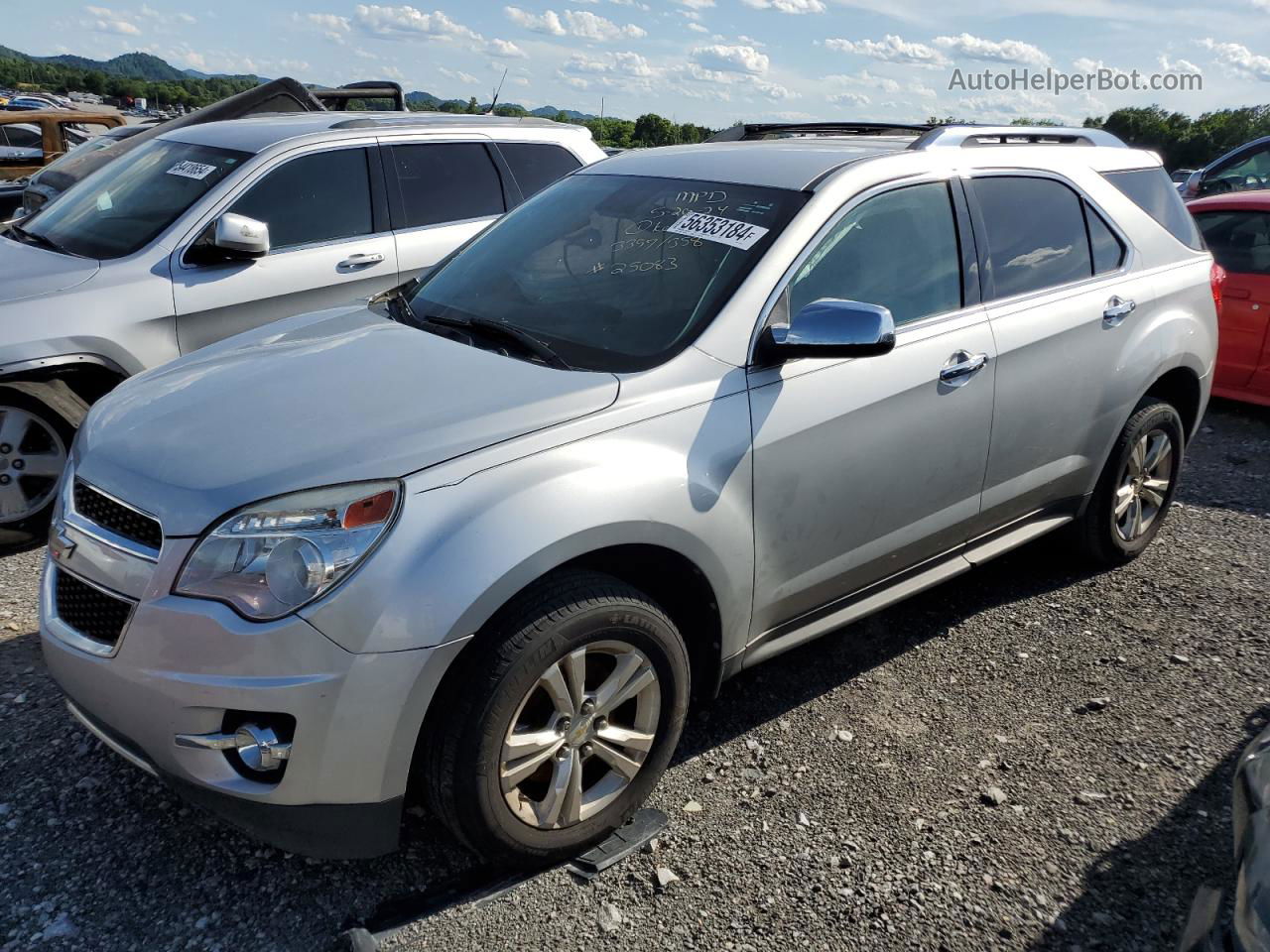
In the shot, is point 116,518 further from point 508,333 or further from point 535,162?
point 535,162

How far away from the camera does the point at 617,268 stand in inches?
129

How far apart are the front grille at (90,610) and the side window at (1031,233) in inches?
113

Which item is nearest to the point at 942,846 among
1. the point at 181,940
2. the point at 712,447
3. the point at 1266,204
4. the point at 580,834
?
the point at 580,834

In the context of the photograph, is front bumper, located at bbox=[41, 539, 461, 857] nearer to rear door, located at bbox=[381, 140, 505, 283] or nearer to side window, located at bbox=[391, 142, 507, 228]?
rear door, located at bbox=[381, 140, 505, 283]

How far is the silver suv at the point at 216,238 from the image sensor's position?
179 inches

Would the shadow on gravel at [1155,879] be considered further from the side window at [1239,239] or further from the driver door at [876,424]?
the side window at [1239,239]

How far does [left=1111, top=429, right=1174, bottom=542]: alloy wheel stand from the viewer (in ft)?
14.3

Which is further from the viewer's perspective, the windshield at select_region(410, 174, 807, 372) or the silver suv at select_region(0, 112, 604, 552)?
the silver suv at select_region(0, 112, 604, 552)

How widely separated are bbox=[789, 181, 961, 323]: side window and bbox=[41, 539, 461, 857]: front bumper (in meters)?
1.60

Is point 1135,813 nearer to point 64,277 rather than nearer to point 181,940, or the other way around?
point 181,940

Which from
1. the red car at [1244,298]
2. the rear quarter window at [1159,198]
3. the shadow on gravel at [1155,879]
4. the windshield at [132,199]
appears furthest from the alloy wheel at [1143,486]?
the windshield at [132,199]

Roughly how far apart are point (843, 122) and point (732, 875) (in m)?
3.03

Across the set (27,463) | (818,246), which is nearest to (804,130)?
(818,246)

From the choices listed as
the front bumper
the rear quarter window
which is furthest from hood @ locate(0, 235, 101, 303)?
the rear quarter window
